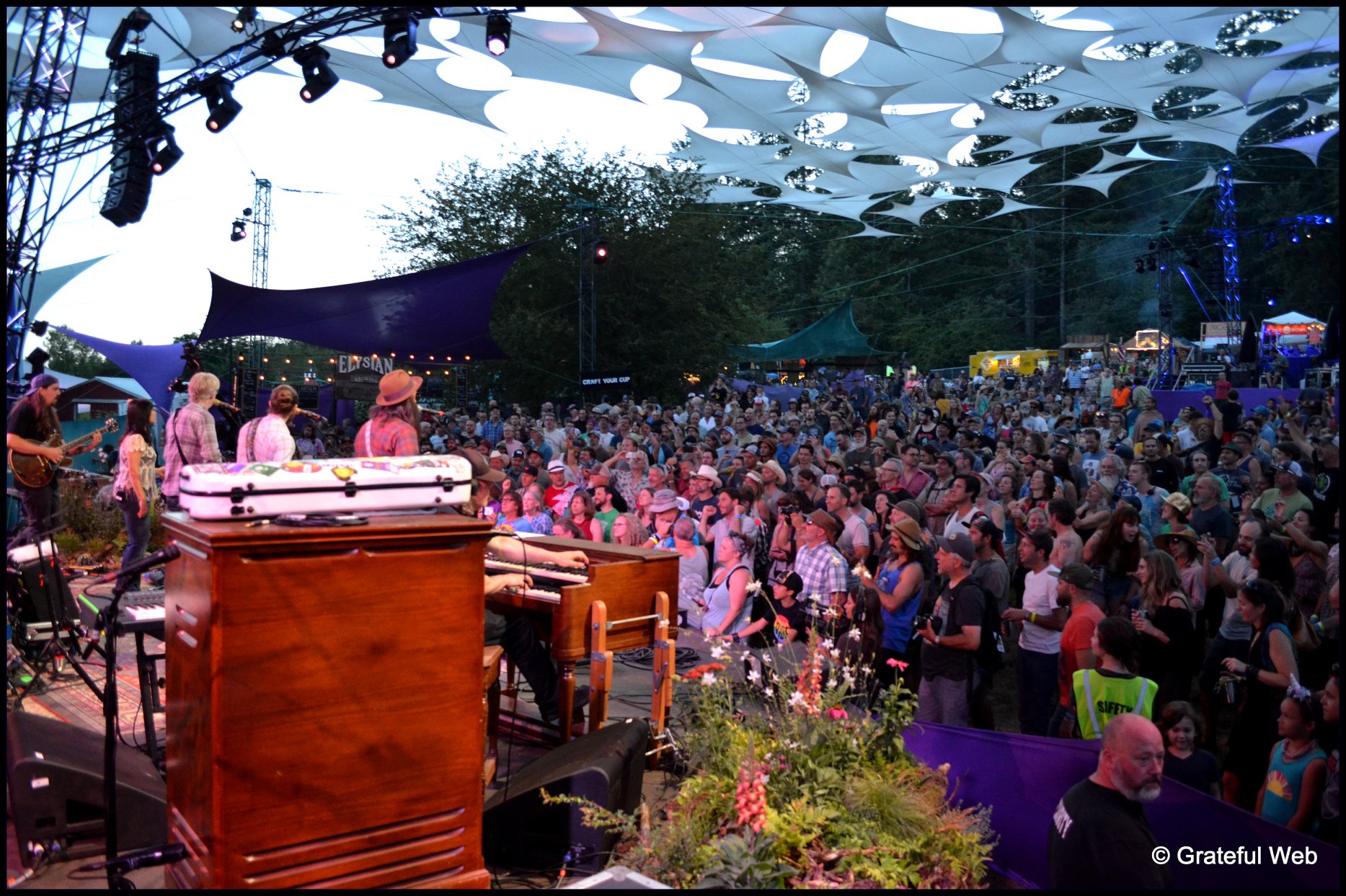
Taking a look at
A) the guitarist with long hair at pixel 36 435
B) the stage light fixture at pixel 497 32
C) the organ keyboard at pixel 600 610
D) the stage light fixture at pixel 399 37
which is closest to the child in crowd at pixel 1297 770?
the organ keyboard at pixel 600 610

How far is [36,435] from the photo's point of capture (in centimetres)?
704

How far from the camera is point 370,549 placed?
8.36 feet

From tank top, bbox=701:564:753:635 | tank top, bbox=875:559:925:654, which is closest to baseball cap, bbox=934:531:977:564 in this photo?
tank top, bbox=875:559:925:654

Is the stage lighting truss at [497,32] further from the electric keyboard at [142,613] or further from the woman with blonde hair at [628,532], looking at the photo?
the electric keyboard at [142,613]

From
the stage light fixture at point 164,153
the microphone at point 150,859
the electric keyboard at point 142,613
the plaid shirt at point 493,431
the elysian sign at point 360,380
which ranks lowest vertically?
the microphone at point 150,859

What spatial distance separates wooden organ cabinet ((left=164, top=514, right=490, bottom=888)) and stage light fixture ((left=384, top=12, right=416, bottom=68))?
29.0 feet

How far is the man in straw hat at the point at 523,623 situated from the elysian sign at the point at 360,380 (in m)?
16.5

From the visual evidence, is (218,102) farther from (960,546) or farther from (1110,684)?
(1110,684)

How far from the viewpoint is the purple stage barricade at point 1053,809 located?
326 cm

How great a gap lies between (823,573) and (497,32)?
698 cm

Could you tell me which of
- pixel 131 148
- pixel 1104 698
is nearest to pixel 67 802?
pixel 1104 698

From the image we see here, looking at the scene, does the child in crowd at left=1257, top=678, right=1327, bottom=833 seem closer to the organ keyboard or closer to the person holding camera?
the person holding camera

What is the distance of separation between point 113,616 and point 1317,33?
14736 mm

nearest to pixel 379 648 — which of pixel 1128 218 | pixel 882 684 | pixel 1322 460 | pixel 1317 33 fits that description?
pixel 882 684
